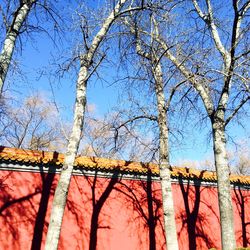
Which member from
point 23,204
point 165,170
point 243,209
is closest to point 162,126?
point 165,170

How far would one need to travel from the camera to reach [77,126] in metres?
6.70

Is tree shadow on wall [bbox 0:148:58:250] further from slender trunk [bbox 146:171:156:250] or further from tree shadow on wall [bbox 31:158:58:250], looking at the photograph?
slender trunk [bbox 146:171:156:250]

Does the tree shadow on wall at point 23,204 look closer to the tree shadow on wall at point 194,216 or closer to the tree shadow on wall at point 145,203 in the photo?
the tree shadow on wall at point 145,203

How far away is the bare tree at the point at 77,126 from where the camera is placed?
5.89 m

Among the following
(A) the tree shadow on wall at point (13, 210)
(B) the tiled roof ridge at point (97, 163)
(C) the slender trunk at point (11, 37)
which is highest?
(C) the slender trunk at point (11, 37)

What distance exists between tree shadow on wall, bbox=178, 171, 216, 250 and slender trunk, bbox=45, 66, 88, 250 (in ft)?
18.8

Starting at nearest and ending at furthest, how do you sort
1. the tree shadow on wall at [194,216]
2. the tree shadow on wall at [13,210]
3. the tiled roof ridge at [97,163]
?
the tree shadow on wall at [13,210]
the tiled roof ridge at [97,163]
the tree shadow on wall at [194,216]

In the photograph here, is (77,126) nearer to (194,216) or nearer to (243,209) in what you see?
(194,216)

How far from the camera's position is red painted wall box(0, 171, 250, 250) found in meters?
7.79

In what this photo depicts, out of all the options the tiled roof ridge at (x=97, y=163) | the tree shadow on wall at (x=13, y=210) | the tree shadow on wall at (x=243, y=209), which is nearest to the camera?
the tree shadow on wall at (x=13, y=210)

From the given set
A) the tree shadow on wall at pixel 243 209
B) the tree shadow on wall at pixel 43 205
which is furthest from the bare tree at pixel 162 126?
the tree shadow on wall at pixel 243 209

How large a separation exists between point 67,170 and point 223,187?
13.3ft

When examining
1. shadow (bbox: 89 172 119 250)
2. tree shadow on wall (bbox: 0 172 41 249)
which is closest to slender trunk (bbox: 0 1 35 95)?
tree shadow on wall (bbox: 0 172 41 249)

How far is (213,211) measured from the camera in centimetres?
1199
